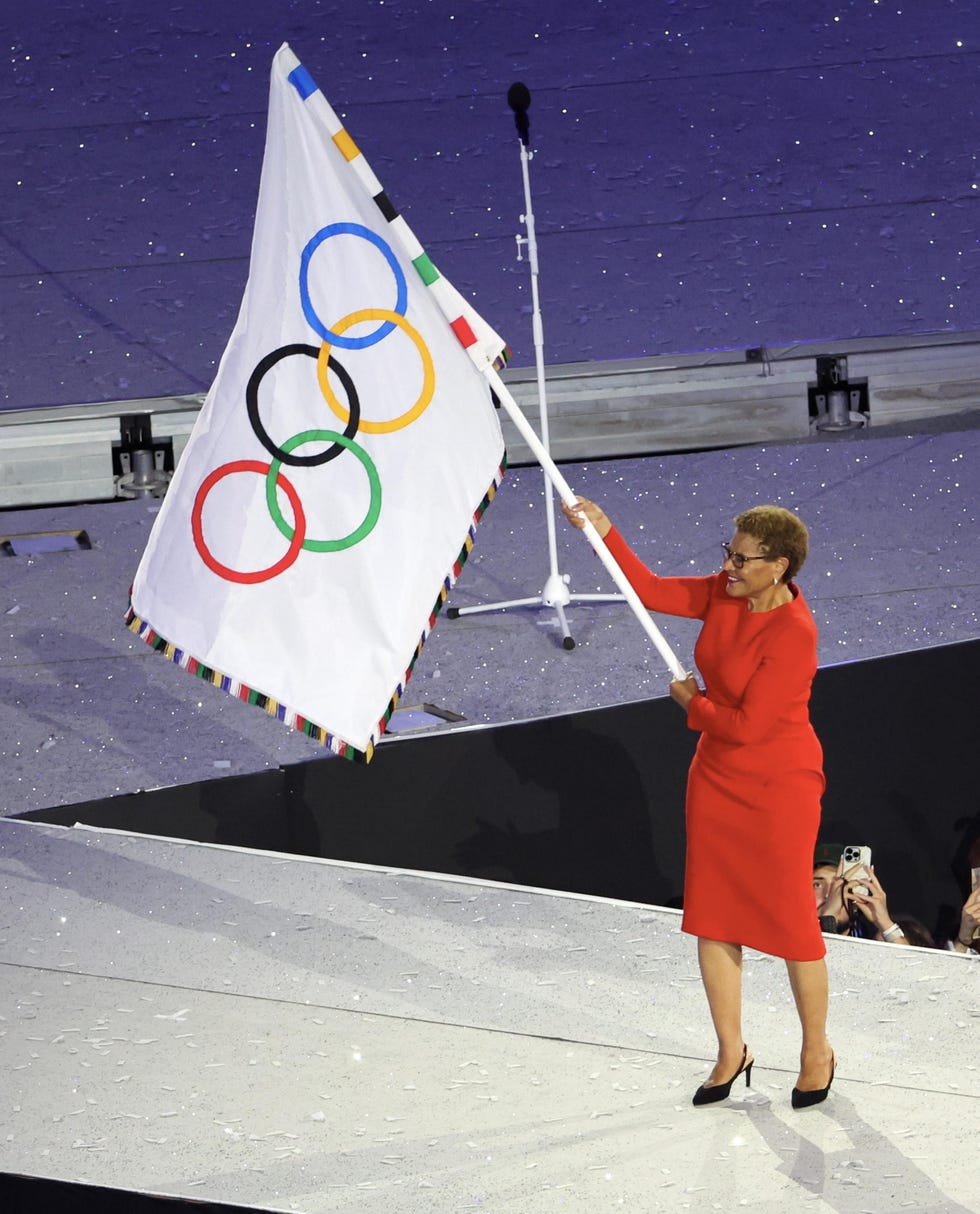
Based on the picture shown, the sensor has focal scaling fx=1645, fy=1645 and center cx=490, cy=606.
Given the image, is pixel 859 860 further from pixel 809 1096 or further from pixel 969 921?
pixel 809 1096

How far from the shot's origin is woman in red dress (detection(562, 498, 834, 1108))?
247 cm

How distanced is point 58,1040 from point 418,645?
0.91m

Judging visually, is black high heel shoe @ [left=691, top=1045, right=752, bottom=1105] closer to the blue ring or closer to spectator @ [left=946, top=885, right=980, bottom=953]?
spectator @ [left=946, top=885, right=980, bottom=953]

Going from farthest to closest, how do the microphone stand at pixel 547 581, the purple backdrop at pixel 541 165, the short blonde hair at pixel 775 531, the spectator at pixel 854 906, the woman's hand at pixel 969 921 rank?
1. the purple backdrop at pixel 541 165
2. the microphone stand at pixel 547 581
3. the woman's hand at pixel 969 921
4. the spectator at pixel 854 906
5. the short blonde hair at pixel 775 531

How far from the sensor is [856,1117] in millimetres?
2494

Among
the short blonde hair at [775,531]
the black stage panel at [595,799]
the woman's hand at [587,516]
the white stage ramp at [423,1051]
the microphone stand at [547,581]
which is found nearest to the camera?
the white stage ramp at [423,1051]

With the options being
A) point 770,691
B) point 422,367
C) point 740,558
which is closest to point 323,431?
point 422,367

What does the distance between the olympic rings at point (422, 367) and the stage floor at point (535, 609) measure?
123 centimetres

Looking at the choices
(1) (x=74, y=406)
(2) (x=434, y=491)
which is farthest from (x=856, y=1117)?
(1) (x=74, y=406)

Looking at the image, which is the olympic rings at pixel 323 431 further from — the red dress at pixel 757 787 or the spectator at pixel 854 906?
the spectator at pixel 854 906

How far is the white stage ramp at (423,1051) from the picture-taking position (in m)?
2.36

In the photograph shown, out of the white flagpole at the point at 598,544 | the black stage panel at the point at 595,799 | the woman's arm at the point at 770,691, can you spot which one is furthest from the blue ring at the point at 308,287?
the black stage panel at the point at 595,799

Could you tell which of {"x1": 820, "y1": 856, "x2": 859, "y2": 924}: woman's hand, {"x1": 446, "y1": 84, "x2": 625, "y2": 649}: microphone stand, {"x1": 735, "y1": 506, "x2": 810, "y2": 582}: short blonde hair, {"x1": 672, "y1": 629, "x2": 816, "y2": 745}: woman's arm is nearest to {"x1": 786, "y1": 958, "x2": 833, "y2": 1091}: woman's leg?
{"x1": 672, "y1": 629, "x2": 816, "y2": 745}: woman's arm

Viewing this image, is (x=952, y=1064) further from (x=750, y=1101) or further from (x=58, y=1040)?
(x=58, y=1040)
